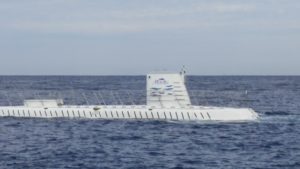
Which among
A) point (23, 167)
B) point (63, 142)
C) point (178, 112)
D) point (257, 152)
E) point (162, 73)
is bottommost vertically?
point (23, 167)

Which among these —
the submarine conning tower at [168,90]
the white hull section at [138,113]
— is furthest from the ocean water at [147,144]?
the submarine conning tower at [168,90]

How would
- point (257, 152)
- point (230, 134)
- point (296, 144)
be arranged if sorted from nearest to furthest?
point (257, 152) → point (296, 144) → point (230, 134)

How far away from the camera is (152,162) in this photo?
3959cm

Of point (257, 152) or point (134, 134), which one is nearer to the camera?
point (257, 152)

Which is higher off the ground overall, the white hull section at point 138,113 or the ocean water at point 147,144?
the white hull section at point 138,113

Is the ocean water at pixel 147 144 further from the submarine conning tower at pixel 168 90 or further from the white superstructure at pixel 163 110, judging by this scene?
the submarine conning tower at pixel 168 90

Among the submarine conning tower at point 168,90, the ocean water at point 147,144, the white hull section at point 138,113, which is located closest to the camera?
the ocean water at point 147,144

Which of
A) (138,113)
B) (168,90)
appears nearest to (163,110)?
(168,90)

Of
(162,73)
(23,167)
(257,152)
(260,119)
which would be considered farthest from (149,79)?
(23,167)

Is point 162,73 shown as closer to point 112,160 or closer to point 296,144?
point 296,144

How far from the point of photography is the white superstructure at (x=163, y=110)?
60281 millimetres

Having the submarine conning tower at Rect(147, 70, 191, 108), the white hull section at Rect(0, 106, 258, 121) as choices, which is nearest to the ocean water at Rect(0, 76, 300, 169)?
the white hull section at Rect(0, 106, 258, 121)

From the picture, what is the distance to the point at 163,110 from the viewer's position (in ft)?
202

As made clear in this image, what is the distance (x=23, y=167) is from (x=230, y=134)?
19.4 metres
